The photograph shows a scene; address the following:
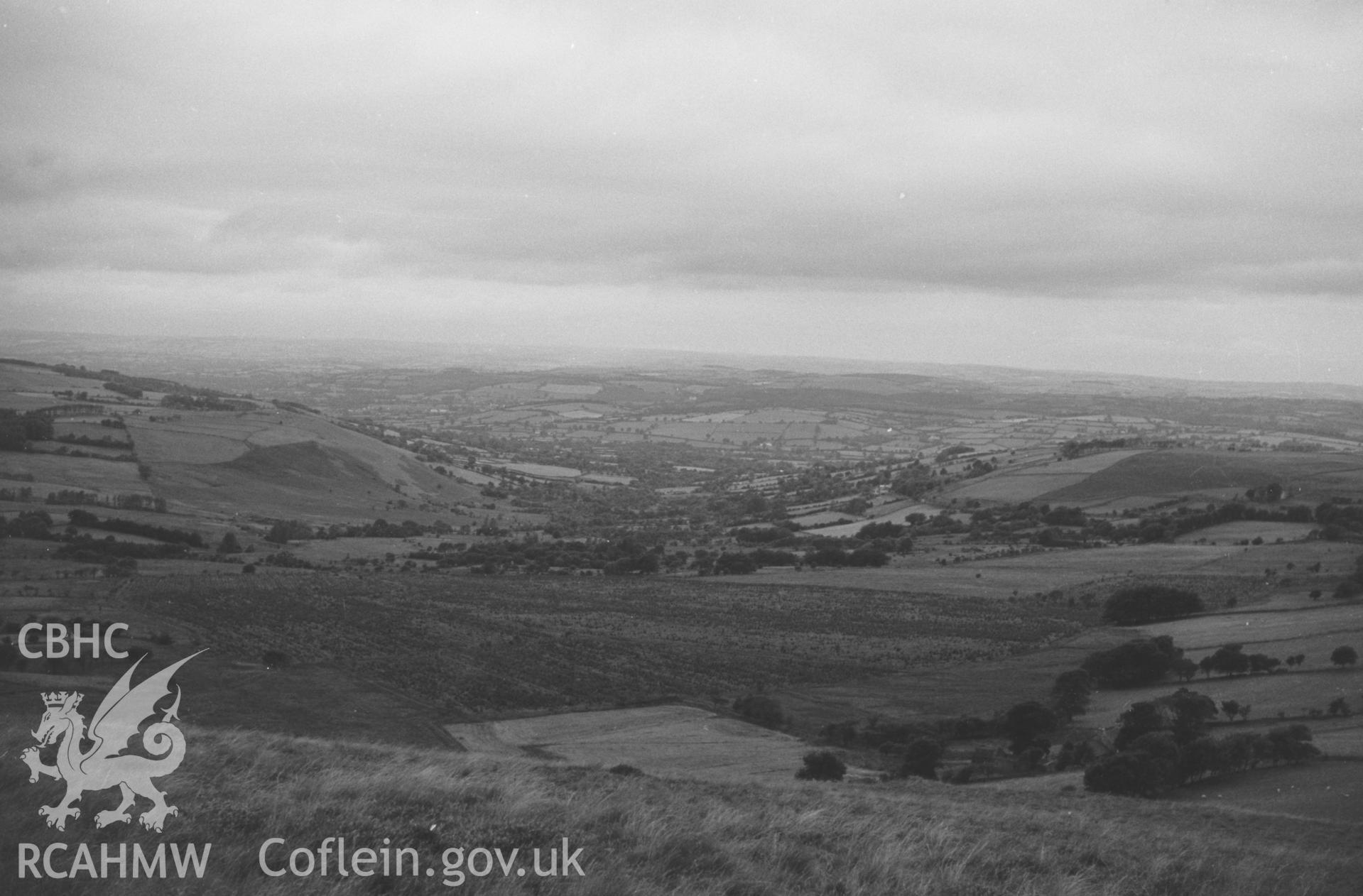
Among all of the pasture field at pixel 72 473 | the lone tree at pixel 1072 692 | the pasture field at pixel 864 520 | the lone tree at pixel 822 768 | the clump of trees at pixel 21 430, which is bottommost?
the pasture field at pixel 864 520

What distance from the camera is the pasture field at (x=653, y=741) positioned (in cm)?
2308

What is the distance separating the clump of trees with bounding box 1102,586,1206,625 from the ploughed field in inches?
77.4

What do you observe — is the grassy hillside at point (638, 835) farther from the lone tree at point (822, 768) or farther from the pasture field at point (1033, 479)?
the pasture field at point (1033, 479)

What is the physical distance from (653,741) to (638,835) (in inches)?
711

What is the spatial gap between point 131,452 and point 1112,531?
80.3 m

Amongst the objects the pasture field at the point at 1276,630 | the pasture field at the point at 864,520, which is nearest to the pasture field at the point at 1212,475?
the pasture field at the point at 864,520

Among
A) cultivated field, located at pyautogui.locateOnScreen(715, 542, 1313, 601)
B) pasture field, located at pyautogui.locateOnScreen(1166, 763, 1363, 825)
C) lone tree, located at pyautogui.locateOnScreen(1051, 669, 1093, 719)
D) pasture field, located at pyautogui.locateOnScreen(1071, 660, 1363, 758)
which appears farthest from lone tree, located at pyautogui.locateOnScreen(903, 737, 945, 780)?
cultivated field, located at pyautogui.locateOnScreen(715, 542, 1313, 601)

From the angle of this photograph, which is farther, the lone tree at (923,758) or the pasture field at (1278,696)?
the pasture field at (1278,696)

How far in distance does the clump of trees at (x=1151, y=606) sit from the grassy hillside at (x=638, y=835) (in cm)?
3398

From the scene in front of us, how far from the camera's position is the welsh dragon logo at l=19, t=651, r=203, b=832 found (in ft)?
24.9

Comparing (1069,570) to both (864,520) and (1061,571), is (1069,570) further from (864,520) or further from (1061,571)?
(864,520)

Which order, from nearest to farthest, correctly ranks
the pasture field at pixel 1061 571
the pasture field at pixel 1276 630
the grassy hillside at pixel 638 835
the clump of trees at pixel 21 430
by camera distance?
the grassy hillside at pixel 638 835 → the pasture field at pixel 1276 630 → the pasture field at pixel 1061 571 → the clump of trees at pixel 21 430

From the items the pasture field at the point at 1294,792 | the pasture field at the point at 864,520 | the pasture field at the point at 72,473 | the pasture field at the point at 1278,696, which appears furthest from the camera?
the pasture field at the point at 864,520

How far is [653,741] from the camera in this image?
26.1 m
